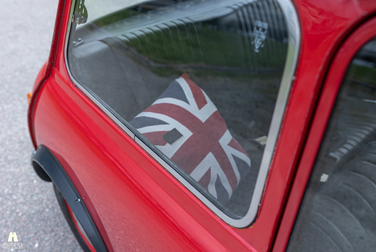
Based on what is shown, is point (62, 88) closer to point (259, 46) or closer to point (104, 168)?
point (104, 168)

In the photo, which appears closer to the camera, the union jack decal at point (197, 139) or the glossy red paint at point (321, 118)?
the glossy red paint at point (321, 118)

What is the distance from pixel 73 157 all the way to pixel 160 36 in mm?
655

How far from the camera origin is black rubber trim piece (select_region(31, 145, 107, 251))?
1.08m

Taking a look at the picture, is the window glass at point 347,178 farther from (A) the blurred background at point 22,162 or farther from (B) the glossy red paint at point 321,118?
(A) the blurred background at point 22,162

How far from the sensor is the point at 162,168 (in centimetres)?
90

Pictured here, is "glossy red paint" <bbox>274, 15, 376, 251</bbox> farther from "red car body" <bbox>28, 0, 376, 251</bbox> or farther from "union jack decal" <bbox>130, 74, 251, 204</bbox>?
"union jack decal" <bbox>130, 74, 251, 204</bbox>

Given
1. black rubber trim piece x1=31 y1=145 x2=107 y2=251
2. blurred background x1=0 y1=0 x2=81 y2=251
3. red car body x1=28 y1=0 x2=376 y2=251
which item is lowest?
blurred background x1=0 y1=0 x2=81 y2=251

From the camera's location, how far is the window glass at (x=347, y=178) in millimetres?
510

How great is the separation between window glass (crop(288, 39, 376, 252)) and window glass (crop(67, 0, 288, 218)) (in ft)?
0.74

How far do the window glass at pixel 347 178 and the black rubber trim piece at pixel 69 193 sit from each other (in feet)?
2.44

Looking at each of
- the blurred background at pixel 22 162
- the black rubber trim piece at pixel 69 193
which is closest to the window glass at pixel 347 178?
the black rubber trim piece at pixel 69 193

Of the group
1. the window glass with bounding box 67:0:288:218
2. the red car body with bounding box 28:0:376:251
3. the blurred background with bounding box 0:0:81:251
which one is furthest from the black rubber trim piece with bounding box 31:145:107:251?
the blurred background with bounding box 0:0:81:251

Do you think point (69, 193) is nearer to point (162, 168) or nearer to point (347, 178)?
point (162, 168)

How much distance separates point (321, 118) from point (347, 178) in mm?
160
